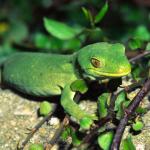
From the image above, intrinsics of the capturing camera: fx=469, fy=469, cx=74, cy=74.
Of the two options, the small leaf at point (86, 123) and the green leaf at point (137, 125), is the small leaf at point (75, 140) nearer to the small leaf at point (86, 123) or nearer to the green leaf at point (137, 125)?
the small leaf at point (86, 123)

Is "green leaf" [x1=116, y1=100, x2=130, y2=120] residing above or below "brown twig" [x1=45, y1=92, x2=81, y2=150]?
above

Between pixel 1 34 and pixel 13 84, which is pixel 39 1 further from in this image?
pixel 13 84

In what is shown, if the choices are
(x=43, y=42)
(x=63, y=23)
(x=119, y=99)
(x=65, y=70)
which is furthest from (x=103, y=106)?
(x=43, y=42)

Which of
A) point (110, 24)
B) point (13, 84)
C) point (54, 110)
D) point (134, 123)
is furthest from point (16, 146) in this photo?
point (110, 24)

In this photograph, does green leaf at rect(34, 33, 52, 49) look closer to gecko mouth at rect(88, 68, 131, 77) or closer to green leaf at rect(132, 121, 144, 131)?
gecko mouth at rect(88, 68, 131, 77)

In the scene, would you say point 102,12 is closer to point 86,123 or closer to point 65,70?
point 65,70

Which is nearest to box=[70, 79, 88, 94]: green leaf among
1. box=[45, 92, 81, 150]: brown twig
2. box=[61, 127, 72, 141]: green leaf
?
box=[45, 92, 81, 150]: brown twig

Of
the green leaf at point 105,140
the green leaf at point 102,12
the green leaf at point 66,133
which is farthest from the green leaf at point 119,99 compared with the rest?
the green leaf at point 102,12
